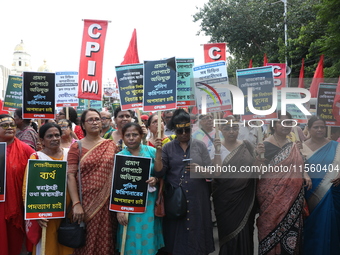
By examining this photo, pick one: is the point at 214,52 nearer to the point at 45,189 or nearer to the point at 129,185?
the point at 129,185

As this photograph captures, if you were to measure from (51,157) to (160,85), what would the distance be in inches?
56.7

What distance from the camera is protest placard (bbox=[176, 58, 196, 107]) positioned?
486cm

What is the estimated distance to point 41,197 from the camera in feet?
11.8

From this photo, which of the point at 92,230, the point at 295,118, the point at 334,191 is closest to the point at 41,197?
the point at 92,230

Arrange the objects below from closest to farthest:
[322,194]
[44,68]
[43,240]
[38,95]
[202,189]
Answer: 1. [43,240]
2. [202,189]
3. [322,194]
4. [38,95]
5. [44,68]

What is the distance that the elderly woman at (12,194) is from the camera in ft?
12.5

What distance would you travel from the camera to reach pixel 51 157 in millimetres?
3924

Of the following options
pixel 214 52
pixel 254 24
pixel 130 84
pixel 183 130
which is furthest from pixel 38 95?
pixel 254 24

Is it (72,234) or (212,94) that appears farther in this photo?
(212,94)

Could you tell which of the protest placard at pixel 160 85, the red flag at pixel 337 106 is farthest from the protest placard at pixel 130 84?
the red flag at pixel 337 106

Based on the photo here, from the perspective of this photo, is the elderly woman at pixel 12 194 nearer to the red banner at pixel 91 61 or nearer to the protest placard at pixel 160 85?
the protest placard at pixel 160 85

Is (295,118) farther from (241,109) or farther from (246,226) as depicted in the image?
(246,226)

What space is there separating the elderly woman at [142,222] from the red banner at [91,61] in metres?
2.06

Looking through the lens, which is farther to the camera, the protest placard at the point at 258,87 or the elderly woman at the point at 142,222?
the protest placard at the point at 258,87
